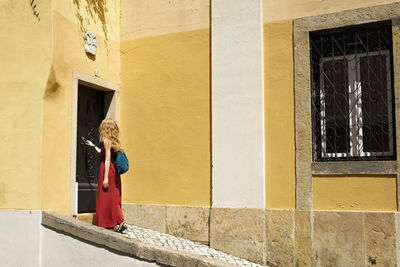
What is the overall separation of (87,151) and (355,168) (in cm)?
395

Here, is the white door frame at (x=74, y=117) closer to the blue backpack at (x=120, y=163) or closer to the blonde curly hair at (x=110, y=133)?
the blonde curly hair at (x=110, y=133)

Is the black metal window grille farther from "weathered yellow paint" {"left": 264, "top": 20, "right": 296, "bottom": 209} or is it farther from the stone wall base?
the stone wall base

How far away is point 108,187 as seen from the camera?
6.29 metres

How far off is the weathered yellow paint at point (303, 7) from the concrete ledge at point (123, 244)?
357 cm

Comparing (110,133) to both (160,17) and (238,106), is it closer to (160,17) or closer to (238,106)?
(238,106)

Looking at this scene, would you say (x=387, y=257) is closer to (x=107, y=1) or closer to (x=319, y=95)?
(x=319, y=95)

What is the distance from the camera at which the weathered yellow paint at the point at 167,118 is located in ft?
23.0

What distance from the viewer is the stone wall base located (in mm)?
5766

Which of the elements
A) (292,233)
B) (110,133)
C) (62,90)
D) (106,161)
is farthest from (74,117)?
(292,233)

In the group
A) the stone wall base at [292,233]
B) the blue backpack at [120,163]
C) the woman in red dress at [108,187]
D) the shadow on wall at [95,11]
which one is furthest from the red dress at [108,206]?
the shadow on wall at [95,11]

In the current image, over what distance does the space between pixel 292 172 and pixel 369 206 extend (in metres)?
1.07

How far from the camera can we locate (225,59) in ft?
22.6

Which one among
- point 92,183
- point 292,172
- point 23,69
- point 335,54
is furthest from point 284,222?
point 23,69

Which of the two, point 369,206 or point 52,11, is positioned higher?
point 52,11
